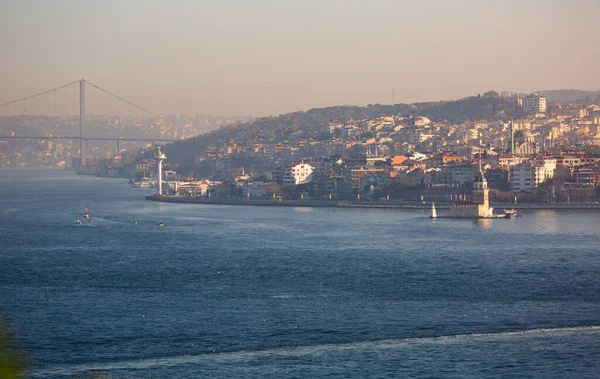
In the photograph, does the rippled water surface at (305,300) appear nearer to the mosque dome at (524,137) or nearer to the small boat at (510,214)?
the small boat at (510,214)

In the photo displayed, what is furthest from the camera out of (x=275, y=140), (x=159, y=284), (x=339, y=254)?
(x=275, y=140)

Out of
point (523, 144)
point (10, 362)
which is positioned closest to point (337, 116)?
point (523, 144)

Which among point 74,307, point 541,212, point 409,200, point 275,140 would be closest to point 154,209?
point 409,200

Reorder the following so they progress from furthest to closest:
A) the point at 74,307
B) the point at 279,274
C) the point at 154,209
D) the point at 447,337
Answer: the point at 154,209, the point at 279,274, the point at 74,307, the point at 447,337

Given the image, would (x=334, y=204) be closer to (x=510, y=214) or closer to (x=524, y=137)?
(x=510, y=214)

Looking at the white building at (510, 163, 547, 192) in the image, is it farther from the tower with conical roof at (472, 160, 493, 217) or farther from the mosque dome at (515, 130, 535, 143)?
the mosque dome at (515, 130, 535, 143)

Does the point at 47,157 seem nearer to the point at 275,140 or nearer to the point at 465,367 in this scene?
the point at 275,140

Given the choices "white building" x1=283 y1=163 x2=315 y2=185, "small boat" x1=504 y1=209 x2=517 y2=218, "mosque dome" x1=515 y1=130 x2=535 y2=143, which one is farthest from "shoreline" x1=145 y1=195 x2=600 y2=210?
"mosque dome" x1=515 y1=130 x2=535 y2=143
